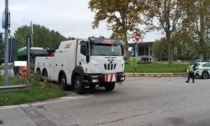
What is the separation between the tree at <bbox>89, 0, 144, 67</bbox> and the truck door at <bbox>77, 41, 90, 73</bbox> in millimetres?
18684

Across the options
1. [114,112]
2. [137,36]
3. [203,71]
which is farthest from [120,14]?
[114,112]

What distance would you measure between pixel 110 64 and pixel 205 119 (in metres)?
6.72

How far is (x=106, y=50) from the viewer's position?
15.0m

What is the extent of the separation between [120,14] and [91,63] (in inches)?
814

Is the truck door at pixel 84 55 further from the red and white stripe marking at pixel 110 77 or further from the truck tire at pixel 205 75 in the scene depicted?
the truck tire at pixel 205 75

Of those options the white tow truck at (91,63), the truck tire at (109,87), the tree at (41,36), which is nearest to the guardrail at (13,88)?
the white tow truck at (91,63)

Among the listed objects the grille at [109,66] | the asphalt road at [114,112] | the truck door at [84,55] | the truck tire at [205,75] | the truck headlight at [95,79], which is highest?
the truck door at [84,55]

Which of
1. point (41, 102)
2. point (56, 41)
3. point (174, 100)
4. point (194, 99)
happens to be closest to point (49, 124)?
point (41, 102)

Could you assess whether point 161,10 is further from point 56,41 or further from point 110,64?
point 56,41

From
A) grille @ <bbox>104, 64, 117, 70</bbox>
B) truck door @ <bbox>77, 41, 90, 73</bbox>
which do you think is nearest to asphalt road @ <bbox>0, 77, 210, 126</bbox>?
truck door @ <bbox>77, 41, 90, 73</bbox>

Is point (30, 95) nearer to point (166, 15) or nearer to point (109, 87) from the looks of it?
point (109, 87)

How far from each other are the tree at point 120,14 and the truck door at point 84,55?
736 inches

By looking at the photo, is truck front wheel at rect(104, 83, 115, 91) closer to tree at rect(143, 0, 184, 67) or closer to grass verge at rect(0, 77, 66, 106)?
grass verge at rect(0, 77, 66, 106)

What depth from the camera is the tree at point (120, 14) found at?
33031 millimetres
